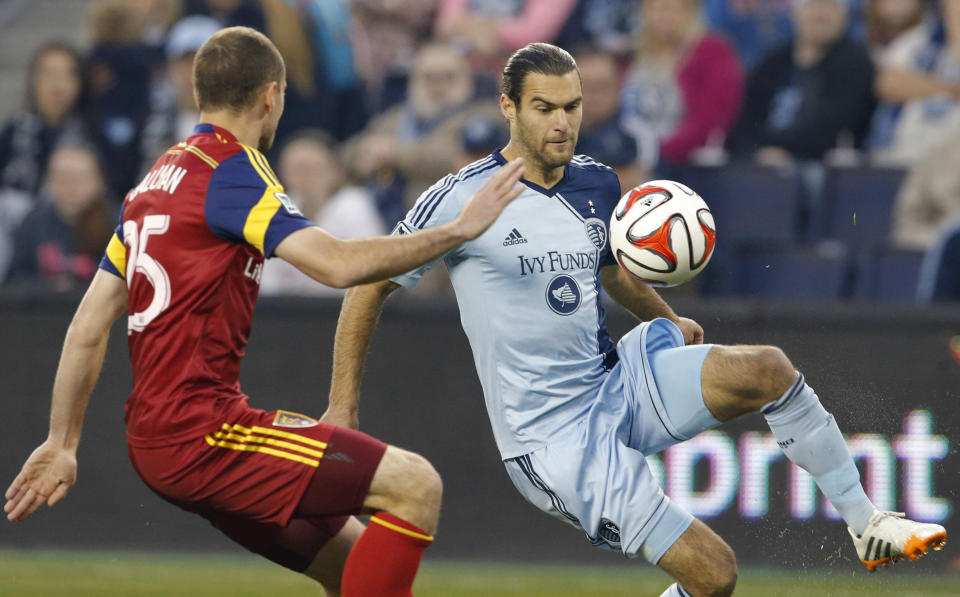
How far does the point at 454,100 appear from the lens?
35.0 ft

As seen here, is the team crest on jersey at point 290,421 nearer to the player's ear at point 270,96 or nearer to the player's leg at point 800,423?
the player's ear at point 270,96

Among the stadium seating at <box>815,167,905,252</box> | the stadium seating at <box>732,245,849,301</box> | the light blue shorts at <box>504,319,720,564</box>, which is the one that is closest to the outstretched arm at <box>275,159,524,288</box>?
the light blue shorts at <box>504,319,720,564</box>

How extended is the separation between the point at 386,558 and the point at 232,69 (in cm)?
177

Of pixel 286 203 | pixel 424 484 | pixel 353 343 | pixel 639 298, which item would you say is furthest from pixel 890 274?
pixel 286 203

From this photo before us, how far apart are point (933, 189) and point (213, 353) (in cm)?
648

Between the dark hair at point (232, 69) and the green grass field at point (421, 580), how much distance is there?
11.8ft

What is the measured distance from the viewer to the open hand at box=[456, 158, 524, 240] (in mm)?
4938

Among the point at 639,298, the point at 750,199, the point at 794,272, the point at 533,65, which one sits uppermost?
the point at 533,65

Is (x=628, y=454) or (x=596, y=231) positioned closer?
(x=628, y=454)

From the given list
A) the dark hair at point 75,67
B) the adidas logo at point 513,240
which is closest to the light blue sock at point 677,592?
the adidas logo at point 513,240

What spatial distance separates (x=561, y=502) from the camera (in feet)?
18.4

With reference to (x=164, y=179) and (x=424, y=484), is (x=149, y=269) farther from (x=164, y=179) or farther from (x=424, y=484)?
(x=424, y=484)

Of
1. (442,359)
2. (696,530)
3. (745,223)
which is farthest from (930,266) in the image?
(696,530)

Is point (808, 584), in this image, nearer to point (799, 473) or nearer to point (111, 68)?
point (799, 473)
